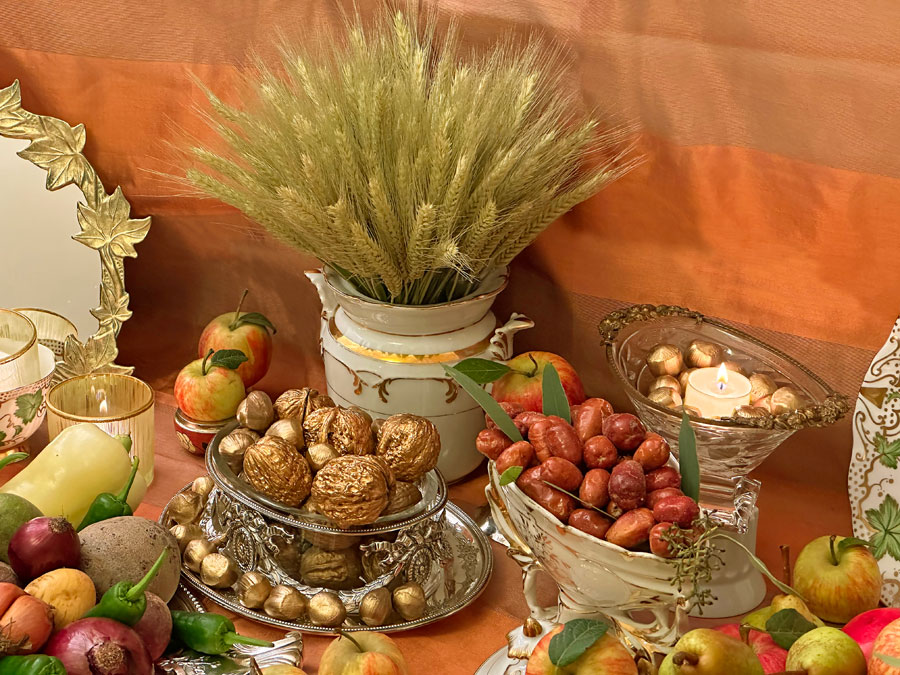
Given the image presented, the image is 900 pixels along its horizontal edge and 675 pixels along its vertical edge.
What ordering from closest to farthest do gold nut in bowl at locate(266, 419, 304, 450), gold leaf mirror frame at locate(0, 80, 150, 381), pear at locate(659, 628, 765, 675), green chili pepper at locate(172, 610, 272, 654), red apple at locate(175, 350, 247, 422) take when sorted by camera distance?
pear at locate(659, 628, 765, 675)
green chili pepper at locate(172, 610, 272, 654)
gold nut in bowl at locate(266, 419, 304, 450)
red apple at locate(175, 350, 247, 422)
gold leaf mirror frame at locate(0, 80, 150, 381)

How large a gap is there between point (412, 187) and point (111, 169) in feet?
1.88

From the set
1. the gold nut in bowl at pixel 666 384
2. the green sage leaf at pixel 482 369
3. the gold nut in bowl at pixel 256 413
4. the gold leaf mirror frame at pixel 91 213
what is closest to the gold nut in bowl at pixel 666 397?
the gold nut in bowl at pixel 666 384

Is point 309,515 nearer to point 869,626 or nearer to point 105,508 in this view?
point 105,508

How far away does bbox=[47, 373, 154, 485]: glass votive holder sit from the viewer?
101cm

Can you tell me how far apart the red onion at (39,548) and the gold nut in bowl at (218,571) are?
0.14 meters

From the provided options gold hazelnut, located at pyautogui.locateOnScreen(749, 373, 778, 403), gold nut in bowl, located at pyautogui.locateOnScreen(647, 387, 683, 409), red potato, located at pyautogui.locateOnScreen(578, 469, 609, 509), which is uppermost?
red potato, located at pyautogui.locateOnScreen(578, 469, 609, 509)

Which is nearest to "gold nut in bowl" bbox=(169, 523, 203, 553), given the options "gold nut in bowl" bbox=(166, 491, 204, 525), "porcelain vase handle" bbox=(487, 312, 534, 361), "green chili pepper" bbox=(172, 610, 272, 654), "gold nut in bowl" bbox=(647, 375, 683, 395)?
"gold nut in bowl" bbox=(166, 491, 204, 525)

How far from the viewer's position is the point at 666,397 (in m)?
0.90

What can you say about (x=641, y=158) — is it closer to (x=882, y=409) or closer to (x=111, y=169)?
(x=882, y=409)

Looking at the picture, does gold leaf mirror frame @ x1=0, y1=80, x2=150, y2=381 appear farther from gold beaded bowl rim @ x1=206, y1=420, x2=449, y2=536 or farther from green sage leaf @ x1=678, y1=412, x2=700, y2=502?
green sage leaf @ x1=678, y1=412, x2=700, y2=502

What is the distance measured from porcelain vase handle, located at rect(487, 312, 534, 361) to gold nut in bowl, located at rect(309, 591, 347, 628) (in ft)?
1.01

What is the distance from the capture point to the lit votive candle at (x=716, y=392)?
885 millimetres

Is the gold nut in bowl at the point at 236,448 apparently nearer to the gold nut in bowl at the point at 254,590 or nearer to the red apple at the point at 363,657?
the gold nut in bowl at the point at 254,590

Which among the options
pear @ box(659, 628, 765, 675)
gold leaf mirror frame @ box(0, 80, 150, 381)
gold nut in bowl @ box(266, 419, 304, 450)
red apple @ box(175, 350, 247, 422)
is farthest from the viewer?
gold leaf mirror frame @ box(0, 80, 150, 381)
